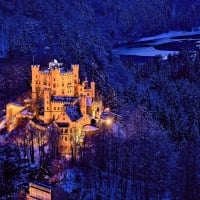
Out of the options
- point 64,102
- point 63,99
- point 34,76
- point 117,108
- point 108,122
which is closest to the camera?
point 108,122

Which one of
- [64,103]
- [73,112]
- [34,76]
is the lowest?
[73,112]

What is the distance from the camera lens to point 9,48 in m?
163

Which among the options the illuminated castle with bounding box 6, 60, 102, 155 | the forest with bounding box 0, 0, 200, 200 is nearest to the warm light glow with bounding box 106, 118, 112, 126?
the forest with bounding box 0, 0, 200, 200

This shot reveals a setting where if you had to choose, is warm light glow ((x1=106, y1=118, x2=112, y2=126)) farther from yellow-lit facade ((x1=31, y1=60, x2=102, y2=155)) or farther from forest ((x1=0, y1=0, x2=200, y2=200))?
yellow-lit facade ((x1=31, y1=60, x2=102, y2=155))

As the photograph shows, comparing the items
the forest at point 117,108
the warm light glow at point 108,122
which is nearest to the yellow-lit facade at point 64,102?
the warm light glow at point 108,122

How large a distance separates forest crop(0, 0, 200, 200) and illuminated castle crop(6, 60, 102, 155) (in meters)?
3.25

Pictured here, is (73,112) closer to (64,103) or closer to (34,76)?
(64,103)

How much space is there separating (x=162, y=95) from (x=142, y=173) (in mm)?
71575

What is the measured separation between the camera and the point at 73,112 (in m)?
90.7

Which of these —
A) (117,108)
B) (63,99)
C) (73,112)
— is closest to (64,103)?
(63,99)

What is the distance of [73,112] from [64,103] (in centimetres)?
405

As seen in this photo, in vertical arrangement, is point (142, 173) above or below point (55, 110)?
below

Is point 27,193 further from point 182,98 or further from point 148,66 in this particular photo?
point 148,66

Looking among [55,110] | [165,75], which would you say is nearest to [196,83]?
[165,75]
